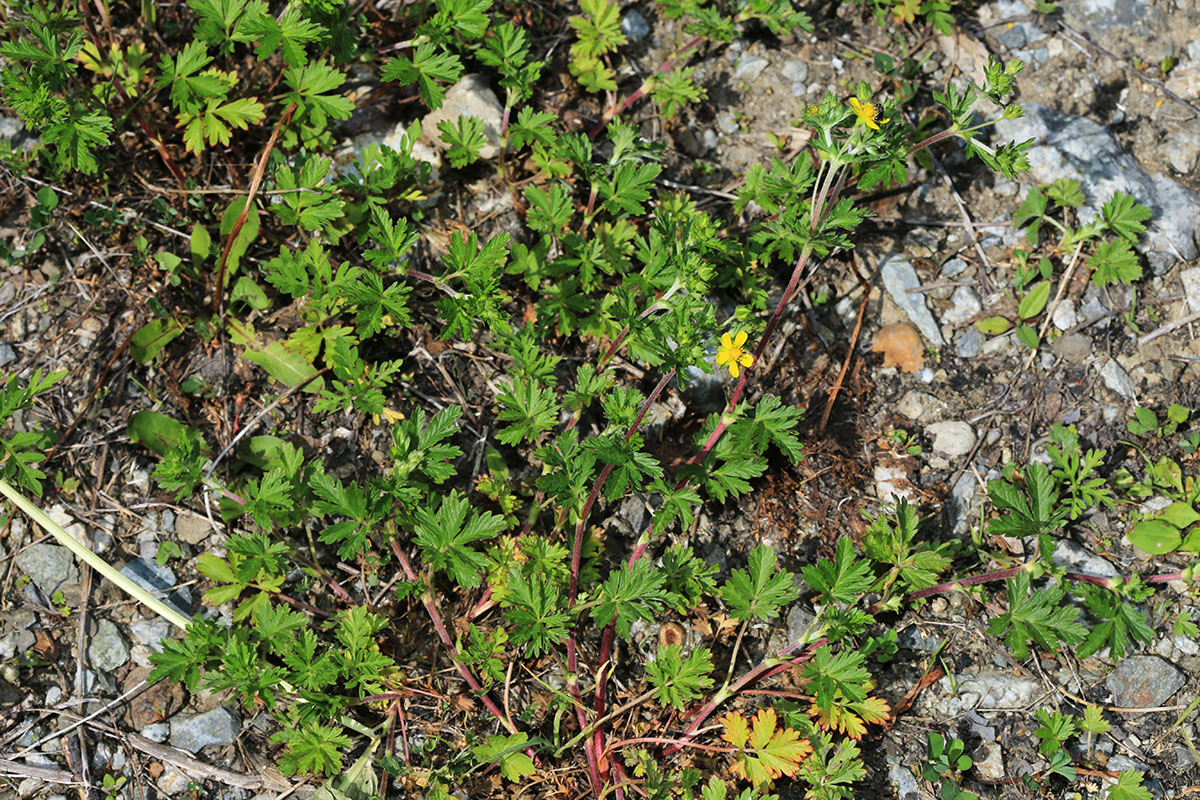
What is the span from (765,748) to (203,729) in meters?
2.35

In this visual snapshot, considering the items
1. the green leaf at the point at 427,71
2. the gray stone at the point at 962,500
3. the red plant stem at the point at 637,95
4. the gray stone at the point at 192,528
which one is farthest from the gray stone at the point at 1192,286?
the gray stone at the point at 192,528

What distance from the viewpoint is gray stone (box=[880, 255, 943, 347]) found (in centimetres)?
460

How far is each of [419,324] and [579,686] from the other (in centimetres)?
194

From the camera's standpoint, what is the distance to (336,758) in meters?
3.47

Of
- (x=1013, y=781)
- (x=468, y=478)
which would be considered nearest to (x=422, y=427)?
(x=468, y=478)

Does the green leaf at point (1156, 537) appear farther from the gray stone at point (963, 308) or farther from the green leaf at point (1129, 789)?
the gray stone at point (963, 308)

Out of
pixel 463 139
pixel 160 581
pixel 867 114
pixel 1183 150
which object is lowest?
pixel 160 581

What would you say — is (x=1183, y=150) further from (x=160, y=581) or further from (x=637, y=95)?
(x=160, y=581)

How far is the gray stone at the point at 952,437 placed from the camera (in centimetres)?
436

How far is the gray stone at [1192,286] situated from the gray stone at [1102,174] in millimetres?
86

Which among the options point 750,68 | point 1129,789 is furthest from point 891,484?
point 750,68

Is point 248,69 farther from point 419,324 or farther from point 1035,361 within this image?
point 1035,361

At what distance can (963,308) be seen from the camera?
4.66 m

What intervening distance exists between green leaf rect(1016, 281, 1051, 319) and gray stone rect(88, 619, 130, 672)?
4.62m
